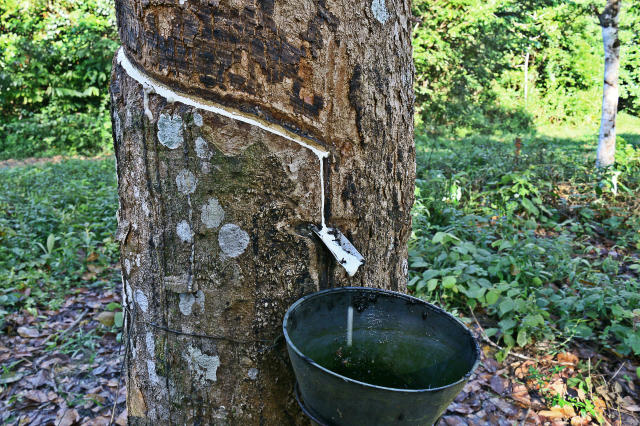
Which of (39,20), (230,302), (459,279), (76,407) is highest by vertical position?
(39,20)

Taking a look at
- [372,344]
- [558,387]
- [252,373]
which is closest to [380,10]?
[372,344]

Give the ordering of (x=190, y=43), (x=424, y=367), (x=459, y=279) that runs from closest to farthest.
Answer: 1. (x=190, y=43)
2. (x=424, y=367)
3. (x=459, y=279)

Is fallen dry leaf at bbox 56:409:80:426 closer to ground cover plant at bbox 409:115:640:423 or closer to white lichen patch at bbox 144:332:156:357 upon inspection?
white lichen patch at bbox 144:332:156:357

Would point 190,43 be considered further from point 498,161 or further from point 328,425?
point 498,161

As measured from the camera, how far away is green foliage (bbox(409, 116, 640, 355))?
8.89 ft

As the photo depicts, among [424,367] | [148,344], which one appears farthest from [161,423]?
[424,367]

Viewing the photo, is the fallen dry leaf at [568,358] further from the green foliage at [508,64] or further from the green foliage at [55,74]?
the green foliage at [55,74]

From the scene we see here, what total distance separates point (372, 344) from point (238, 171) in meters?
0.62

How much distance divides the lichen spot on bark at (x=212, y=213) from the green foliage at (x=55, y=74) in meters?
9.57

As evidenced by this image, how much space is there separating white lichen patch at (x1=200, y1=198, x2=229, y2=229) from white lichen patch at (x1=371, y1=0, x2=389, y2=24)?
69 cm

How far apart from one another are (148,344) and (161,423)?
0.24 meters

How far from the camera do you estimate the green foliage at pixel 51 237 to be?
3268 mm

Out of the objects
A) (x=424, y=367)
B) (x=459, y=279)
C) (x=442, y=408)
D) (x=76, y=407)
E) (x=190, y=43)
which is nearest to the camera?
(x=442, y=408)

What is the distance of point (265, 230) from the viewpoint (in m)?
1.21
